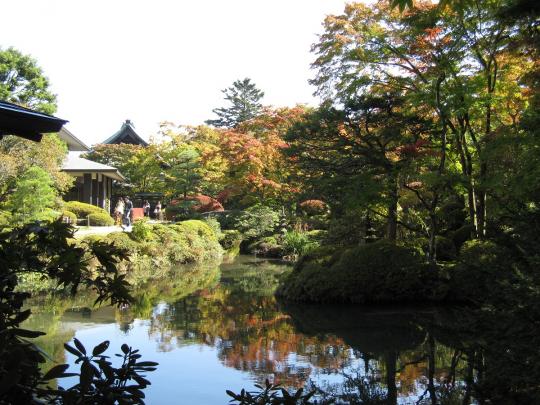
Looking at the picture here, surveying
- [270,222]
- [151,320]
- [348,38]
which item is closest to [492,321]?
[151,320]

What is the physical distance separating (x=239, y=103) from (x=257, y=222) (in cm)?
2530

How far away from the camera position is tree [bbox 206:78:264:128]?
47.4m

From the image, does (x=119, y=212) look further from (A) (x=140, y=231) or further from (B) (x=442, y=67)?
(B) (x=442, y=67)

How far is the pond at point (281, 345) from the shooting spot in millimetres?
5641

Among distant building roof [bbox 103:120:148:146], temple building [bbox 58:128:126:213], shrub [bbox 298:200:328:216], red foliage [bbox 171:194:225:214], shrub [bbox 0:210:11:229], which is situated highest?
distant building roof [bbox 103:120:148:146]

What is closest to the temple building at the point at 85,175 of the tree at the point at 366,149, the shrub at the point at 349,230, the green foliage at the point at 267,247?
the green foliage at the point at 267,247

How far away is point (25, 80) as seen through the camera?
2452 centimetres

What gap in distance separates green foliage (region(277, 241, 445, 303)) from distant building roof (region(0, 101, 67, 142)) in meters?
8.42

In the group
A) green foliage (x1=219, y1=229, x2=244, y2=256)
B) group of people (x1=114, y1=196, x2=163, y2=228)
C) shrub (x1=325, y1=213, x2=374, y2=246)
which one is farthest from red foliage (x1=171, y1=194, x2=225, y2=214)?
shrub (x1=325, y1=213, x2=374, y2=246)

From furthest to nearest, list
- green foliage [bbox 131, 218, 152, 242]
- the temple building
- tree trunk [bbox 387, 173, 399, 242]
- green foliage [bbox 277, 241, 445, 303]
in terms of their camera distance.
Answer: the temple building → green foliage [bbox 131, 218, 152, 242] → tree trunk [bbox 387, 173, 399, 242] → green foliage [bbox 277, 241, 445, 303]

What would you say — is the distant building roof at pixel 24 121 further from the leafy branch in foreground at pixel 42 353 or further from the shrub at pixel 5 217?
the shrub at pixel 5 217

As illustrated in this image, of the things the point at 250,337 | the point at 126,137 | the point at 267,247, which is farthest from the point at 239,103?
the point at 250,337

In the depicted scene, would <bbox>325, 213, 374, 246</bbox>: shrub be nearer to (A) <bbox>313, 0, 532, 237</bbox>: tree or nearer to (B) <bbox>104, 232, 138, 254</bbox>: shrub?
(A) <bbox>313, 0, 532, 237</bbox>: tree

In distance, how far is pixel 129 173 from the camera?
3500 centimetres
